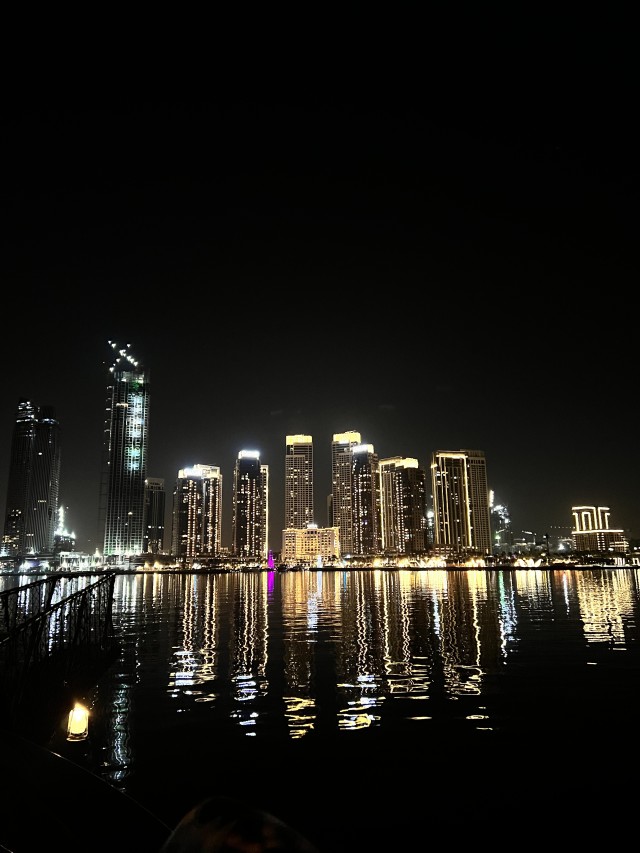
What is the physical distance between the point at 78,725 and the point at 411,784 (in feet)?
20.3

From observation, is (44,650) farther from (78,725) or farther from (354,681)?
(354,681)

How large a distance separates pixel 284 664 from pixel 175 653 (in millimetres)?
4767

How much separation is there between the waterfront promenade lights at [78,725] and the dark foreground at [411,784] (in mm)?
1414

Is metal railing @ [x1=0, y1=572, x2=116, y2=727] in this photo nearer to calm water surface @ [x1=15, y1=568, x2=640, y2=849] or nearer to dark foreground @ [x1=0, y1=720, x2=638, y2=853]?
calm water surface @ [x1=15, y1=568, x2=640, y2=849]

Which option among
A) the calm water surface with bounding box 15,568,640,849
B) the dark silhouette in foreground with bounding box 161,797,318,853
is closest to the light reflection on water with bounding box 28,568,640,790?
the calm water surface with bounding box 15,568,640,849

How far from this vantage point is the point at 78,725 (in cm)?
1084

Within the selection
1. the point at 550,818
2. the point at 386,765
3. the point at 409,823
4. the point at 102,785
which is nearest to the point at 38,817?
the point at 102,785

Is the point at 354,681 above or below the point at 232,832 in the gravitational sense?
below

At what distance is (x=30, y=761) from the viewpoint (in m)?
2.85

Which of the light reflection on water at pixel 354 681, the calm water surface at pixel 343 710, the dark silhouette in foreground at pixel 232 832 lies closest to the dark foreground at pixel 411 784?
the calm water surface at pixel 343 710

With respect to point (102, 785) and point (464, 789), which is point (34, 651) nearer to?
point (464, 789)

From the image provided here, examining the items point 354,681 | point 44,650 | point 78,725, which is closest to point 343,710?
point 354,681

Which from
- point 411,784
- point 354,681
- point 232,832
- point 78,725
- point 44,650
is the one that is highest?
point 232,832

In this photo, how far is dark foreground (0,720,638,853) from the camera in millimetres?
7270
